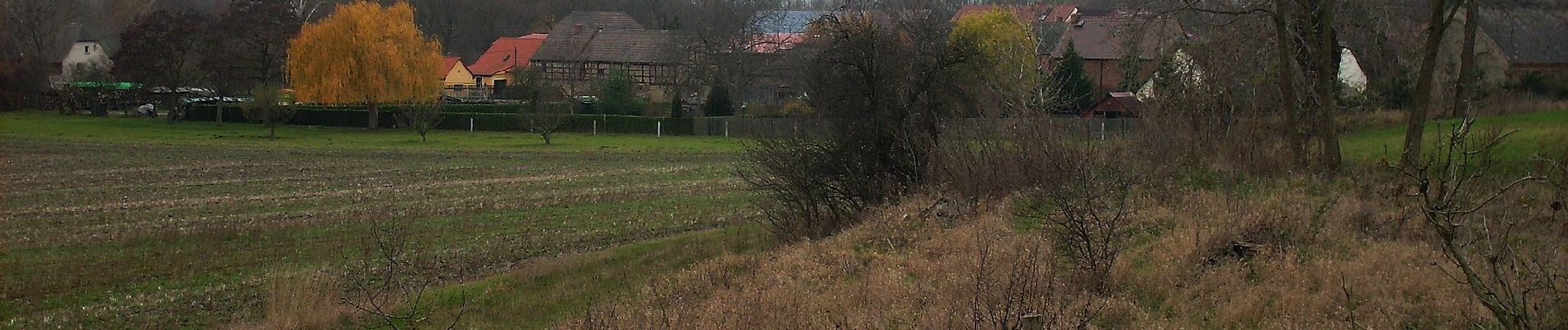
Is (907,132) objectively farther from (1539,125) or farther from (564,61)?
(564,61)

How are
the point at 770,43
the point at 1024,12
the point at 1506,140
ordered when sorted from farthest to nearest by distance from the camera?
the point at 770,43 < the point at 1024,12 < the point at 1506,140

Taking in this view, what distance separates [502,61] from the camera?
83.2 metres

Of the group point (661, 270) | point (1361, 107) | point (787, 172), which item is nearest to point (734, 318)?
point (661, 270)

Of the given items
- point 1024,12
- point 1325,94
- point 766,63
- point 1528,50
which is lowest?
point 1325,94

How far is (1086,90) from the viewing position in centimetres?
4769

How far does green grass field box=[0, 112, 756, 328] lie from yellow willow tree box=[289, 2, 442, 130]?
33.0ft

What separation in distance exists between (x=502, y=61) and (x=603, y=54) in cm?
1288

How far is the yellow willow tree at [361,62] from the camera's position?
5653 centimetres

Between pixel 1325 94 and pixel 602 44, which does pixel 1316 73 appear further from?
pixel 602 44

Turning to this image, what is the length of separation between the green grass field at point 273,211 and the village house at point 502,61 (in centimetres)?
3213

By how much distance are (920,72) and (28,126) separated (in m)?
49.9

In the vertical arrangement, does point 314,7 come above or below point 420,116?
above

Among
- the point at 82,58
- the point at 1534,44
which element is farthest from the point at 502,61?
the point at 1534,44

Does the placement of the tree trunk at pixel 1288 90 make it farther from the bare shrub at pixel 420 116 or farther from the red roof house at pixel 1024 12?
the bare shrub at pixel 420 116
